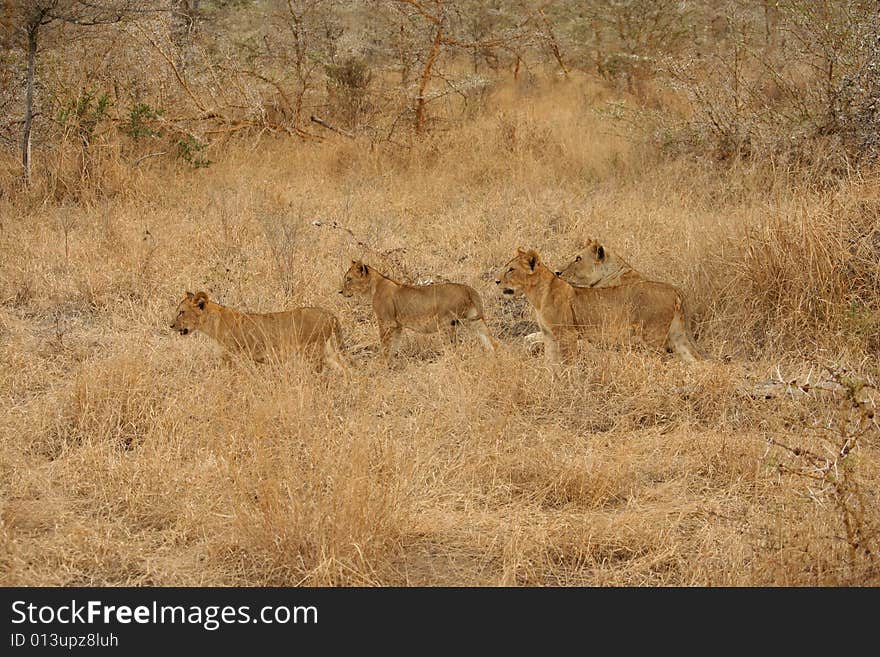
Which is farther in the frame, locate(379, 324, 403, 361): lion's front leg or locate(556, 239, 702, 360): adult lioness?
locate(556, 239, 702, 360): adult lioness

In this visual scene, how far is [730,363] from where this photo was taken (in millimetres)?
6891

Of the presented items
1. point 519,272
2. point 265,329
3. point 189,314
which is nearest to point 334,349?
point 265,329

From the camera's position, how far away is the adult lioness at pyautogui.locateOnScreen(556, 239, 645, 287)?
8039 millimetres

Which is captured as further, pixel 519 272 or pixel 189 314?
pixel 519 272

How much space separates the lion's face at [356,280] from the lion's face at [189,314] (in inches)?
45.6

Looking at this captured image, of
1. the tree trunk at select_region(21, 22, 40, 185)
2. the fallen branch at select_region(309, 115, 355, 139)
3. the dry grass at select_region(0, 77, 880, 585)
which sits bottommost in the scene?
the dry grass at select_region(0, 77, 880, 585)

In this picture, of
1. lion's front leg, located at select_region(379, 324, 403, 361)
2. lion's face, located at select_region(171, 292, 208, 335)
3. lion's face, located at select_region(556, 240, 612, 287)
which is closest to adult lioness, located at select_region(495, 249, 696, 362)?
lion's face, located at select_region(556, 240, 612, 287)

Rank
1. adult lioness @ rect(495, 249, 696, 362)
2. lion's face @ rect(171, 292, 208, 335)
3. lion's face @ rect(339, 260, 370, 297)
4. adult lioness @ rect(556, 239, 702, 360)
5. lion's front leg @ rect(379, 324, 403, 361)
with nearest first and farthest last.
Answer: lion's face @ rect(171, 292, 208, 335) < adult lioness @ rect(495, 249, 696, 362) < lion's front leg @ rect(379, 324, 403, 361) < lion's face @ rect(339, 260, 370, 297) < adult lioness @ rect(556, 239, 702, 360)

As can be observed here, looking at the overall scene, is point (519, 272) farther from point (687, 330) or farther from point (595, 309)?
point (687, 330)

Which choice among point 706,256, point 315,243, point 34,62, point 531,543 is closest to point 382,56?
point 34,62

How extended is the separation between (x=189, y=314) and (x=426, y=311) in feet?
5.40

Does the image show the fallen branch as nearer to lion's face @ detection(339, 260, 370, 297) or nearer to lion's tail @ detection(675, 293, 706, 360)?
lion's face @ detection(339, 260, 370, 297)

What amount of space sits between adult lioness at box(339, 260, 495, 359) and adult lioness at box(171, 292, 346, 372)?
0.58 metres

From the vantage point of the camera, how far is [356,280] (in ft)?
24.9
